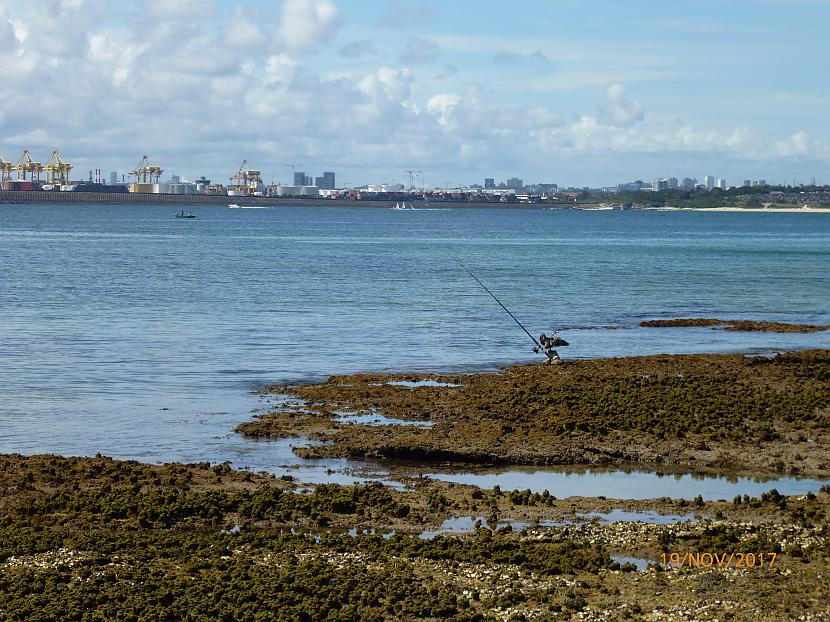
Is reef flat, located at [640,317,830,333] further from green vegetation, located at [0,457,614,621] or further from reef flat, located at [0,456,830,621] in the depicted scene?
green vegetation, located at [0,457,614,621]

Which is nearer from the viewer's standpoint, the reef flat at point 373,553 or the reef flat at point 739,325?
the reef flat at point 373,553

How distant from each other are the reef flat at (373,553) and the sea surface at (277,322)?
110 inches

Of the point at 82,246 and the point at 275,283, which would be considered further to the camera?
the point at 82,246

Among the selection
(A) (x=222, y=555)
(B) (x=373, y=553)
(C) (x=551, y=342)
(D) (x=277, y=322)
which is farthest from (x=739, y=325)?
(A) (x=222, y=555)

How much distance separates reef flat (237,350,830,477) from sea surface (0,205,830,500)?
1.51 meters

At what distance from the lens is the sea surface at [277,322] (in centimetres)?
2511

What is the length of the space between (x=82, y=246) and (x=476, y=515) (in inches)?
3969

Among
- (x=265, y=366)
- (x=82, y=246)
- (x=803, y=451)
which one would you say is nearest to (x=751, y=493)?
(x=803, y=451)

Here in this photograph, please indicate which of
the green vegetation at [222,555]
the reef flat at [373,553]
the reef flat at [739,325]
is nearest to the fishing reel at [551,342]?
the reef flat at [739,325]

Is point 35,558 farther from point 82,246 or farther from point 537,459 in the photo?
point 82,246

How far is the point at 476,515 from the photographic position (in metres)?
17.2

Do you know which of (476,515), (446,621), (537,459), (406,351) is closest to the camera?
(446,621)

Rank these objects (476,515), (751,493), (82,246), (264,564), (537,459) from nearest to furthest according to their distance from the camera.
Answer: (264,564), (476,515), (751,493), (537,459), (82,246)

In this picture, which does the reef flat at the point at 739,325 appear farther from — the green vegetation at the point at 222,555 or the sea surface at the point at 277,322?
the green vegetation at the point at 222,555
